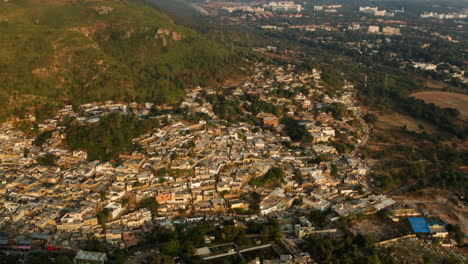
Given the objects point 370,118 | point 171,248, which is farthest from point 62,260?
point 370,118

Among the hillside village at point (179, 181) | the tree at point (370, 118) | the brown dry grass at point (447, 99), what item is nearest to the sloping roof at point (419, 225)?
the hillside village at point (179, 181)

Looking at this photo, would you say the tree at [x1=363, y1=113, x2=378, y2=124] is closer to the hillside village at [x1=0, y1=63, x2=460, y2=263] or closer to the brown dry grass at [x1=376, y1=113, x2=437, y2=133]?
the brown dry grass at [x1=376, y1=113, x2=437, y2=133]

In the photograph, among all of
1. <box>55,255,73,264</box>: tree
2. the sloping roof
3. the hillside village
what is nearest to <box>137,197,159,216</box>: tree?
the hillside village

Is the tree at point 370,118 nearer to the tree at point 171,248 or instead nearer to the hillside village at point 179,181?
the hillside village at point 179,181

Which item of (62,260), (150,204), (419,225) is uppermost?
(62,260)

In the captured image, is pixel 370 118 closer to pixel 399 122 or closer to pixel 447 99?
pixel 399 122
